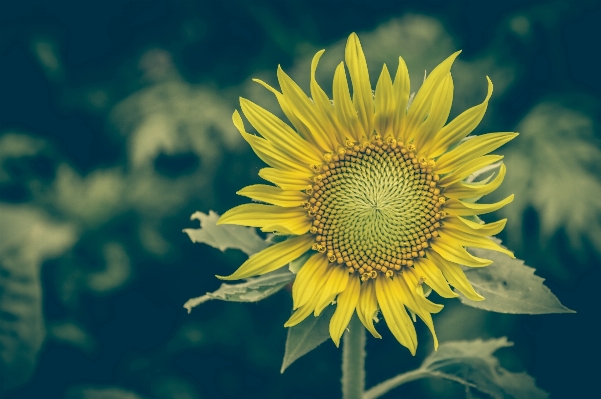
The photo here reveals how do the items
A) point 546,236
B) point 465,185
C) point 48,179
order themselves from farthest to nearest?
point 48,179 < point 546,236 < point 465,185

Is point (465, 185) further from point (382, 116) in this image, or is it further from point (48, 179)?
point (48, 179)

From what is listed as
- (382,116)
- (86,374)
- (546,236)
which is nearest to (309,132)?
(382,116)

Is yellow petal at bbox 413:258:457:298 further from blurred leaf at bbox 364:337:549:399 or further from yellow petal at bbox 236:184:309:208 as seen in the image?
blurred leaf at bbox 364:337:549:399

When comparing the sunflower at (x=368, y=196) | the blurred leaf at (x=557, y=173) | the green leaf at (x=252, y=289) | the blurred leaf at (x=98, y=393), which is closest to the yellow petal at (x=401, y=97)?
the sunflower at (x=368, y=196)

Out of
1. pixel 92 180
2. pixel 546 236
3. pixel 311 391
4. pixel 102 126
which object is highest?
pixel 102 126

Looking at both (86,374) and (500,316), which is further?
(86,374)

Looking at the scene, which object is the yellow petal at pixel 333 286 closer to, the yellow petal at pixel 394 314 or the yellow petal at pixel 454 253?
the yellow petal at pixel 394 314
